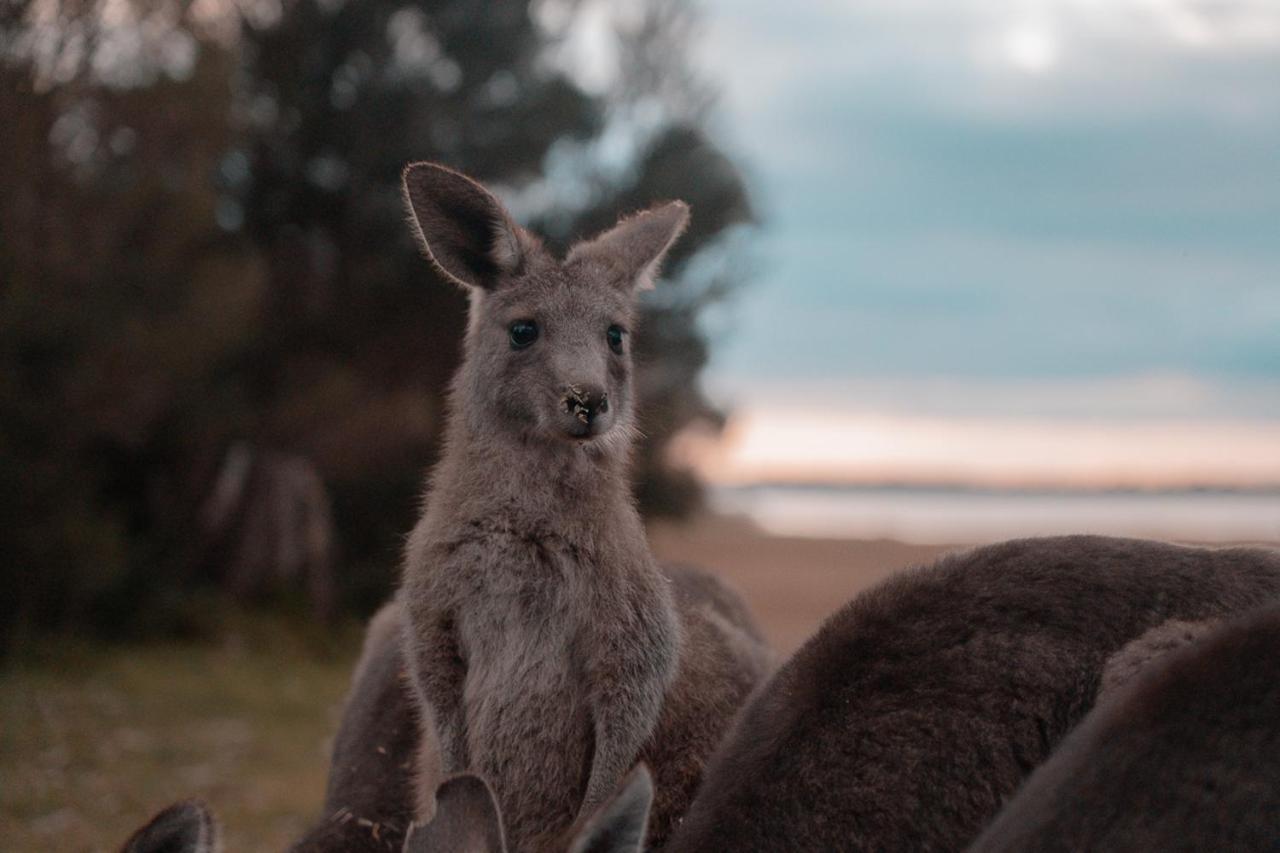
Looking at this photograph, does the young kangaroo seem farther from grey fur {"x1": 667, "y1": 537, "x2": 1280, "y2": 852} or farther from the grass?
the grass

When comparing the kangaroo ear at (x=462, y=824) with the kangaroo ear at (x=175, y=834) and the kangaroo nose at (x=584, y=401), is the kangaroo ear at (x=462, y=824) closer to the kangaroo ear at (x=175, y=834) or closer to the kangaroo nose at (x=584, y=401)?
the kangaroo ear at (x=175, y=834)

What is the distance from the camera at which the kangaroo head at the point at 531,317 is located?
377cm

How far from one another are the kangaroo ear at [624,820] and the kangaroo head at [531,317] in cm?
127

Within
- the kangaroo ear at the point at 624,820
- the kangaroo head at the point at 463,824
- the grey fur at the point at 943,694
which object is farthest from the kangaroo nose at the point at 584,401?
the kangaroo ear at the point at 624,820

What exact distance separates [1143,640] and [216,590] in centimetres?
1128

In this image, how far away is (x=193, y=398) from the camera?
42.1 ft

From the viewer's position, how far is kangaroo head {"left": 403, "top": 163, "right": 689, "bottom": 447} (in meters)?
3.77

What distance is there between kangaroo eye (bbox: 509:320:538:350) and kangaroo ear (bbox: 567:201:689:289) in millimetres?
378

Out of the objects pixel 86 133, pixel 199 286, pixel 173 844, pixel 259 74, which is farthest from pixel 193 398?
Result: pixel 173 844

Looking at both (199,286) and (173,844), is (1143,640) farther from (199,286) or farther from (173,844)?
(199,286)

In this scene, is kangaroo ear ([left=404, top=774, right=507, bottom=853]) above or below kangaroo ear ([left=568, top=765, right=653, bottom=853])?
below

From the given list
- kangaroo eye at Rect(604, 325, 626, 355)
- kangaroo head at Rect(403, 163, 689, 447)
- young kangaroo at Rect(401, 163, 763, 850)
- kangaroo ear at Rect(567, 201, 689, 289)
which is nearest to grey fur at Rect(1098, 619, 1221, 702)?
young kangaroo at Rect(401, 163, 763, 850)

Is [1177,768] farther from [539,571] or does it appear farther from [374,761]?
[374,761]

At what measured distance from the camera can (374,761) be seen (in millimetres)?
4656
